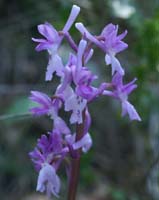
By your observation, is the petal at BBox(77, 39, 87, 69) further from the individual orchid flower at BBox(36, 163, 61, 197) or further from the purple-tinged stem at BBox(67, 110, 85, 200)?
the individual orchid flower at BBox(36, 163, 61, 197)

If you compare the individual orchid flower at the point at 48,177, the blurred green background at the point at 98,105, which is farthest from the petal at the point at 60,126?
the blurred green background at the point at 98,105

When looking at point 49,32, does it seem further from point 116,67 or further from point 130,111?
point 130,111

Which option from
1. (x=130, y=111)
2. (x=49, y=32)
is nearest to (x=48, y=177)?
(x=130, y=111)

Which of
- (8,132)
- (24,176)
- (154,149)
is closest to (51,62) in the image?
(154,149)

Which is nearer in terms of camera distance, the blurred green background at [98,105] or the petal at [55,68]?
the petal at [55,68]

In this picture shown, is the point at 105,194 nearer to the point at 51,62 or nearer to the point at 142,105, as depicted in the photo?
the point at 142,105

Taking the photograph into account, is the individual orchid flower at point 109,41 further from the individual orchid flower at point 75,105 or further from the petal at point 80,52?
the individual orchid flower at point 75,105

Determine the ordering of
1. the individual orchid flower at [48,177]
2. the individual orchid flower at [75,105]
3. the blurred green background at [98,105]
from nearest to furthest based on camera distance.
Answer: the individual orchid flower at [75,105] < the individual orchid flower at [48,177] < the blurred green background at [98,105]
